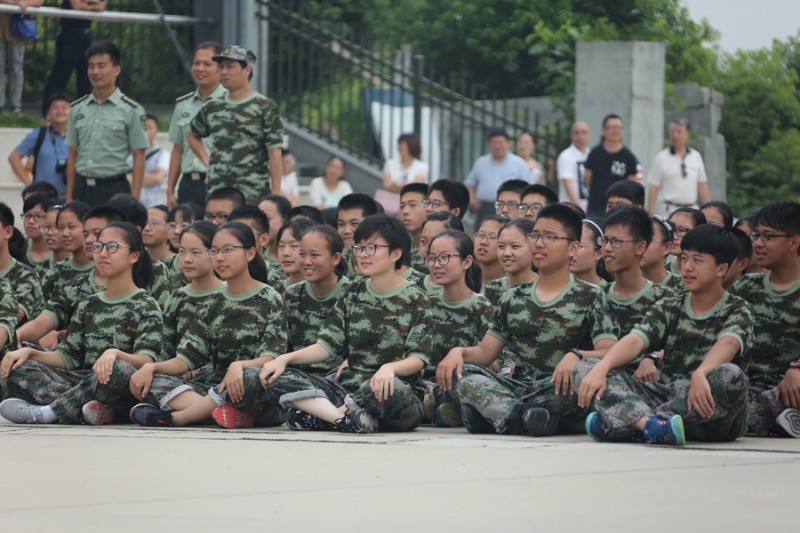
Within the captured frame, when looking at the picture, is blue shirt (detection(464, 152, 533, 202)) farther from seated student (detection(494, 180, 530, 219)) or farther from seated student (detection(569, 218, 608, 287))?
seated student (detection(569, 218, 608, 287))

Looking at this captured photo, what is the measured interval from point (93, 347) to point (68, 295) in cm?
70

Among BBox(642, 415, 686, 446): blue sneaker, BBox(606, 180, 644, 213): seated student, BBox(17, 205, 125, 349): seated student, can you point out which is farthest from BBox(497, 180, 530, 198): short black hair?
BBox(642, 415, 686, 446): blue sneaker

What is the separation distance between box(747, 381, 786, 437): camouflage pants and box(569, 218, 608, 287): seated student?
127cm

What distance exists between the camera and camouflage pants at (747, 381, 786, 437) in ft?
29.1

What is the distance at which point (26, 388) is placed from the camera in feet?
32.4

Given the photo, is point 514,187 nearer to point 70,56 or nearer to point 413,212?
point 413,212

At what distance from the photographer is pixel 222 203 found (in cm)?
1195

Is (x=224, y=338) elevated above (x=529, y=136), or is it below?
below

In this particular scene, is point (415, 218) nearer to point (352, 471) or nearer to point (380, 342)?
point (380, 342)

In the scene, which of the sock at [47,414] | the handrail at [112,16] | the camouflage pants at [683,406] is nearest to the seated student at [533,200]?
the camouflage pants at [683,406]

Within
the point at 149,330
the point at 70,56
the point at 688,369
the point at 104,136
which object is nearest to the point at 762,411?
the point at 688,369

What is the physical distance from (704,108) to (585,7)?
627 cm

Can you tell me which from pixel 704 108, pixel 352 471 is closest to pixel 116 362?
pixel 352 471

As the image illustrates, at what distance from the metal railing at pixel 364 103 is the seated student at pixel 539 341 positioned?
10022 millimetres
